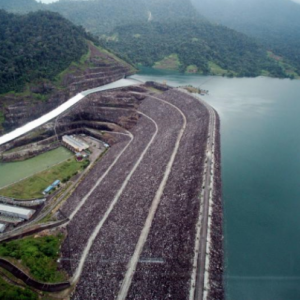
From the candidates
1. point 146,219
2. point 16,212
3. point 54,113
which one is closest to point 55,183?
point 16,212

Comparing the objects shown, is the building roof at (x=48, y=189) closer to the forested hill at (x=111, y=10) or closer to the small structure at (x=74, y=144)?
the small structure at (x=74, y=144)

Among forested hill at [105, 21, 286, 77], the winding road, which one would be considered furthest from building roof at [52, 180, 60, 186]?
forested hill at [105, 21, 286, 77]

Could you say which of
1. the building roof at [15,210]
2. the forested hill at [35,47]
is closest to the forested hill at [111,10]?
the forested hill at [35,47]

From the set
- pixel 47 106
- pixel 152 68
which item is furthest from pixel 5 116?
pixel 152 68

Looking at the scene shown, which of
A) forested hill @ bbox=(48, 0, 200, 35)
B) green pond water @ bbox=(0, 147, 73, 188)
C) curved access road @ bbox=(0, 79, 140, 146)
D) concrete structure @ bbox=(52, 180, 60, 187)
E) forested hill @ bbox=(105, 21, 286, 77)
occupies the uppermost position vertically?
forested hill @ bbox=(48, 0, 200, 35)

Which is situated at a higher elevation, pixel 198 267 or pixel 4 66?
pixel 4 66

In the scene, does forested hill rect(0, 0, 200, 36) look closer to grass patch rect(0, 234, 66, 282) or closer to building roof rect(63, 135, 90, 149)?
building roof rect(63, 135, 90, 149)

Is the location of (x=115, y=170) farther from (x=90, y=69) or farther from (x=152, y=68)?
(x=152, y=68)
